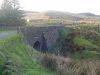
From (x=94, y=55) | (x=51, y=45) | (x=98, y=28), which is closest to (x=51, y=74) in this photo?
(x=94, y=55)

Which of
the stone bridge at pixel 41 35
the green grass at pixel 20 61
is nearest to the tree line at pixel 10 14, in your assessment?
the stone bridge at pixel 41 35

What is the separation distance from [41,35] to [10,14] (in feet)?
26.7

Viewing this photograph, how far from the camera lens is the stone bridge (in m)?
59.3

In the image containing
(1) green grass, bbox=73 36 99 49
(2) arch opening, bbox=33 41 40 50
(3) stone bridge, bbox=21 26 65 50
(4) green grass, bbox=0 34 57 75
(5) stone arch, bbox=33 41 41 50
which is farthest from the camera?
(1) green grass, bbox=73 36 99 49

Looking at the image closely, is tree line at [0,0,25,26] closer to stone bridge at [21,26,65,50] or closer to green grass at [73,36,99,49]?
stone bridge at [21,26,65,50]

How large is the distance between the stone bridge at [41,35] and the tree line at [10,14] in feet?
17.5

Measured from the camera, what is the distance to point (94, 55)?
67.1 metres

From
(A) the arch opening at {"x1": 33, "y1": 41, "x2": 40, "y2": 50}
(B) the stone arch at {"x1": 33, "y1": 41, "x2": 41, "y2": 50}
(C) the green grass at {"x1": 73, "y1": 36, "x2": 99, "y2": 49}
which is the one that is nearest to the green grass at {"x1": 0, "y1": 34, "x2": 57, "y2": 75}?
(A) the arch opening at {"x1": 33, "y1": 41, "x2": 40, "y2": 50}

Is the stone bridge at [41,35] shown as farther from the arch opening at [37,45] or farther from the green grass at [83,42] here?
the green grass at [83,42]

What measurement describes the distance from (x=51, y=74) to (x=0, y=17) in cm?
3750

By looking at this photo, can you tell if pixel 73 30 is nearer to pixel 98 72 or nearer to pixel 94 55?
pixel 94 55

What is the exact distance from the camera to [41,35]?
67562 mm

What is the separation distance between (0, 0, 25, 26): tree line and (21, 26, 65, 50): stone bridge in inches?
210

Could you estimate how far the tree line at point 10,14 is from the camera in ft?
223
